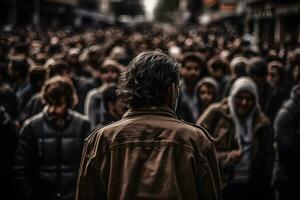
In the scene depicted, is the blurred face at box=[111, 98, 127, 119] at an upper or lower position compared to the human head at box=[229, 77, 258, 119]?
lower

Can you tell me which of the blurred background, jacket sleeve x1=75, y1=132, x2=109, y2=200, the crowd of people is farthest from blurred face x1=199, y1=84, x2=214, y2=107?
the blurred background

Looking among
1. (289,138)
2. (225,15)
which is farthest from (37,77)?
(225,15)

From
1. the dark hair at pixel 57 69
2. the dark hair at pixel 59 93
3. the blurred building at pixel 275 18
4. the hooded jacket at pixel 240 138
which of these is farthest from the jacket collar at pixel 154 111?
the blurred building at pixel 275 18

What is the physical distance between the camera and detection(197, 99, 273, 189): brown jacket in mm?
5191

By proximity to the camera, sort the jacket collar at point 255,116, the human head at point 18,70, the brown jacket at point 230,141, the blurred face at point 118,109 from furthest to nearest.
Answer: the human head at point 18,70, the blurred face at point 118,109, the jacket collar at point 255,116, the brown jacket at point 230,141

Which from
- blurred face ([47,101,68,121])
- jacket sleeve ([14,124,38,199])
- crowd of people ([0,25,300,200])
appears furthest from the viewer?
blurred face ([47,101,68,121])

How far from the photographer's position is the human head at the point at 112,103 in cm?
568

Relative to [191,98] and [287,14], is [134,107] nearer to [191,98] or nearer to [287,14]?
[191,98]

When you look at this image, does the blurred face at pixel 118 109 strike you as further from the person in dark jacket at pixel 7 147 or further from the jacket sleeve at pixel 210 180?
the jacket sleeve at pixel 210 180

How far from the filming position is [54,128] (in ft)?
15.8

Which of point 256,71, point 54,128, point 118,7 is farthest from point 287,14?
point 118,7

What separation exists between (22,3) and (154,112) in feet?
184

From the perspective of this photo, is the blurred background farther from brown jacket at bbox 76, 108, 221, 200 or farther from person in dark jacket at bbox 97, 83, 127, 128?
brown jacket at bbox 76, 108, 221, 200

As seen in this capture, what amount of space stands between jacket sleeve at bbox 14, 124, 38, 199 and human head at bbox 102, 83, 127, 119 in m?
1.15
